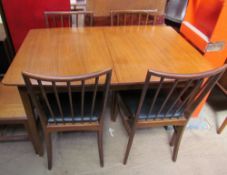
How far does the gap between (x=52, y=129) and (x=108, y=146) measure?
61cm

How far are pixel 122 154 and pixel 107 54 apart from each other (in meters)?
0.87

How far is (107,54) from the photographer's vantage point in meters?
1.44

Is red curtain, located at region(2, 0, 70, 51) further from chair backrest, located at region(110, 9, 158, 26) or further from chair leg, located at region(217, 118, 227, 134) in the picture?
chair leg, located at region(217, 118, 227, 134)

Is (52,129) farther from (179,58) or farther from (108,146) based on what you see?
(179,58)

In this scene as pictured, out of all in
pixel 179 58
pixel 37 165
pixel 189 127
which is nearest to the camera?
pixel 179 58

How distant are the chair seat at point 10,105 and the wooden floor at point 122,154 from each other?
0.45 meters

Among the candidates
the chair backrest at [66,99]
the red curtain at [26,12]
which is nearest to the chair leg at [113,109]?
the chair backrest at [66,99]

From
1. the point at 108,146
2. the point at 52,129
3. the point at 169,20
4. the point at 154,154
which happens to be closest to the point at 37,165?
the point at 52,129

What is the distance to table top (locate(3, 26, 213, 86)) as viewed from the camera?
1.24 m

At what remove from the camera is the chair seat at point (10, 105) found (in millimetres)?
1353

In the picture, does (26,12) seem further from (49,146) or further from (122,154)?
(122,154)

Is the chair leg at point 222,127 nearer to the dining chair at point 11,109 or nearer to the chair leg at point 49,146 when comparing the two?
the chair leg at point 49,146

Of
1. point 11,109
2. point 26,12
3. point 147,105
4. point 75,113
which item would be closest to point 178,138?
point 147,105

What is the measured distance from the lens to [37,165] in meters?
1.54
